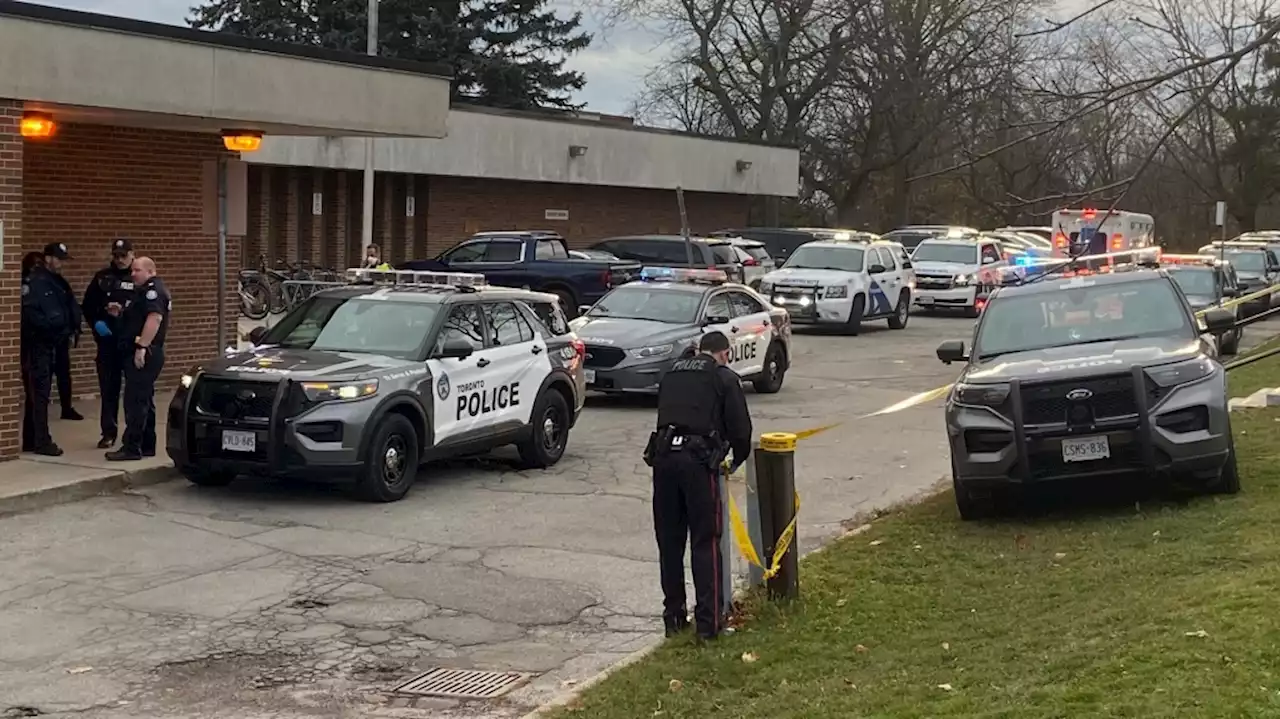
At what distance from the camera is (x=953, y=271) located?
116 ft

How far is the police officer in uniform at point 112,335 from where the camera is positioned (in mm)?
12844

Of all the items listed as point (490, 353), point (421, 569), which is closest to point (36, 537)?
point (421, 569)

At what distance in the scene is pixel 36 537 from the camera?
10.4 meters

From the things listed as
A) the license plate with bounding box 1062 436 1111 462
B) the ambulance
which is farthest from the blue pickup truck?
the license plate with bounding box 1062 436 1111 462

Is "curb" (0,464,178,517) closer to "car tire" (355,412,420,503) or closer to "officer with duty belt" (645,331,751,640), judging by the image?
"car tire" (355,412,420,503)

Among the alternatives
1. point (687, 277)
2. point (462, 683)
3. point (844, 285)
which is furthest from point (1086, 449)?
point (844, 285)

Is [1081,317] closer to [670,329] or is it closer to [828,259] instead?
[670,329]

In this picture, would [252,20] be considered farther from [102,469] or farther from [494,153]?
[102,469]

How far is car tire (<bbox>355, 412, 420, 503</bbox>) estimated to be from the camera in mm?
11539

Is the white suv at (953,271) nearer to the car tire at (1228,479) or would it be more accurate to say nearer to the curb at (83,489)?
the car tire at (1228,479)

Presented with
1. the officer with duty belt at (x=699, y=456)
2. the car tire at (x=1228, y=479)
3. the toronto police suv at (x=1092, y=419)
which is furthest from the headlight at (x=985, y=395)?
the officer with duty belt at (x=699, y=456)

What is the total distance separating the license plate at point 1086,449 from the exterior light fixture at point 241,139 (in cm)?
1028

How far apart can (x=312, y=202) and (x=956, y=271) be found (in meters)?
14.8

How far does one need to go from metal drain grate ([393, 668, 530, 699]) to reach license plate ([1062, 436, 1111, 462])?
4007mm
